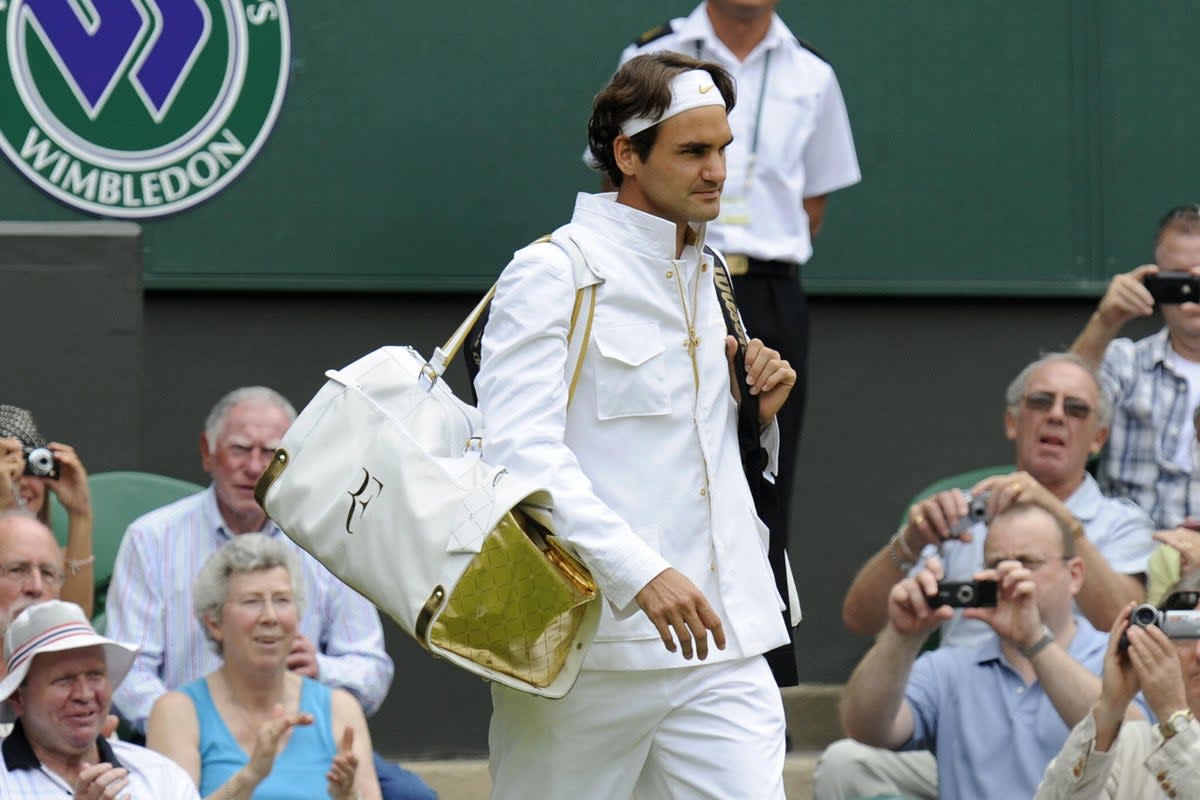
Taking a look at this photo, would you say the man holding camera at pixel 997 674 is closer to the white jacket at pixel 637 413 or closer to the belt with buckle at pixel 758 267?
the white jacket at pixel 637 413

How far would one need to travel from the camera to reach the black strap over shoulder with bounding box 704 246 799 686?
14.0 feet

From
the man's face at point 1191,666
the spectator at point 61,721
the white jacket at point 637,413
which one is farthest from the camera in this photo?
the spectator at point 61,721

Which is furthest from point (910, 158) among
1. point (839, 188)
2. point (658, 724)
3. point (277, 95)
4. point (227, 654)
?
point (658, 724)

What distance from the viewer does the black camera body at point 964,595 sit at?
5.03 metres

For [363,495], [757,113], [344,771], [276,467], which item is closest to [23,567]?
[344,771]

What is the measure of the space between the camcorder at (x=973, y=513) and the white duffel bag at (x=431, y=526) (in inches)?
78.2

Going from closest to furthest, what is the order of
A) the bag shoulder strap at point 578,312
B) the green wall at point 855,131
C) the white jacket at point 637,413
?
the white jacket at point 637,413
the bag shoulder strap at point 578,312
the green wall at point 855,131

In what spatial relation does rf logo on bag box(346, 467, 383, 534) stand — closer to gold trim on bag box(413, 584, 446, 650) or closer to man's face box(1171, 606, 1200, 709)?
gold trim on bag box(413, 584, 446, 650)

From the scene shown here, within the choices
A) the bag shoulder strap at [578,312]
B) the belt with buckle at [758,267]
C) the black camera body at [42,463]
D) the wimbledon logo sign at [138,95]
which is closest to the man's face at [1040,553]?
the belt with buckle at [758,267]

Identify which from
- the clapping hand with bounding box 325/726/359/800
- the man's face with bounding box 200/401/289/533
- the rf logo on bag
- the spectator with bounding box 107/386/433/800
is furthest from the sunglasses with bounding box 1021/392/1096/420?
the rf logo on bag

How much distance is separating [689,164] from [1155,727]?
170 centimetres

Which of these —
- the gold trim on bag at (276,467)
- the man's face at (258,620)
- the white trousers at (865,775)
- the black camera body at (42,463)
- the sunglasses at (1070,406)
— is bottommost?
the white trousers at (865,775)

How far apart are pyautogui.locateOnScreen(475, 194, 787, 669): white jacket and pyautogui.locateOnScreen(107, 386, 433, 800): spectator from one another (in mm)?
1807

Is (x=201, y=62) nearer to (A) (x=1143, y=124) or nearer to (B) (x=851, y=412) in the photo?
(B) (x=851, y=412)
